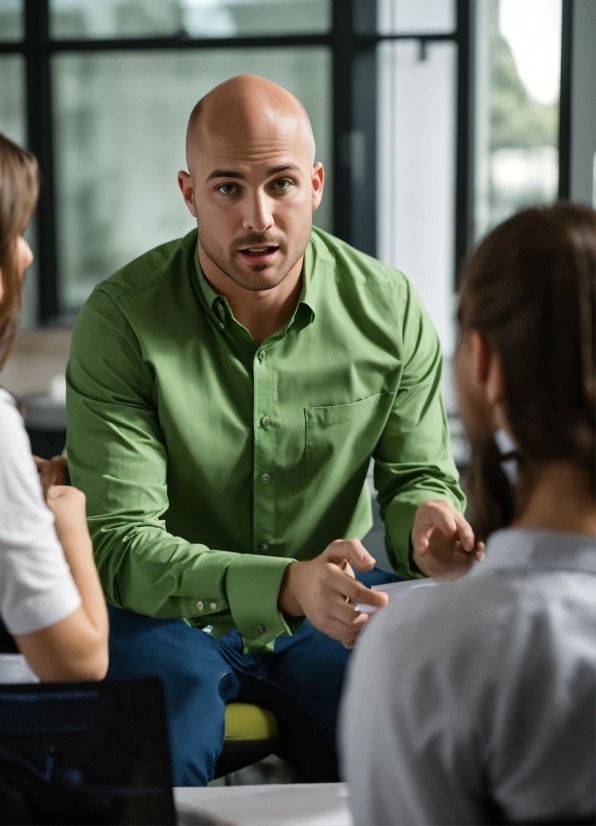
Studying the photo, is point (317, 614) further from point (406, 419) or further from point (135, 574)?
point (406, 419)

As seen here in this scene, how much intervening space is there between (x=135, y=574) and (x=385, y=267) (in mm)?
729

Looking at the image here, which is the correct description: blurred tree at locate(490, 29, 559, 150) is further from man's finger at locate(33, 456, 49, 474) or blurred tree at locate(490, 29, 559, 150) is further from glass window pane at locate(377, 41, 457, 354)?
man's finger at locate(33, 456, 49, 474)

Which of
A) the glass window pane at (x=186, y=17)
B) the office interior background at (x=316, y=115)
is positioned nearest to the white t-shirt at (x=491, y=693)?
the office interior background at (x=316, y=115)

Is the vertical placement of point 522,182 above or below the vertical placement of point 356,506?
above

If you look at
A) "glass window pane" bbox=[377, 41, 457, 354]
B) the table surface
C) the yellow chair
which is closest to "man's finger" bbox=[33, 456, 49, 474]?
the yellow chair

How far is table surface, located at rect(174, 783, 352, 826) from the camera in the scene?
97 centimetres

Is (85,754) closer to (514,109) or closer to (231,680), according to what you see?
(231,680)

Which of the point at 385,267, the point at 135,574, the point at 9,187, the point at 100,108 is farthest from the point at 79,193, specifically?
the point at 9,187

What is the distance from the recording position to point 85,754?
0.82 metres

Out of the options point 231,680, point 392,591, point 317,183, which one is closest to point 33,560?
point 392,591

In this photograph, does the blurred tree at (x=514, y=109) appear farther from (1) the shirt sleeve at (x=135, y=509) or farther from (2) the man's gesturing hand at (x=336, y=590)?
(2) the man's gesturing hand at (x=336, y=590)

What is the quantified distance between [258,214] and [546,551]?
1.00 meters

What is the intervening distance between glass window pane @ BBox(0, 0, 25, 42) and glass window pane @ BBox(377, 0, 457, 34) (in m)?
1.58

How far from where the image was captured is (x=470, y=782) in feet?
2.29
